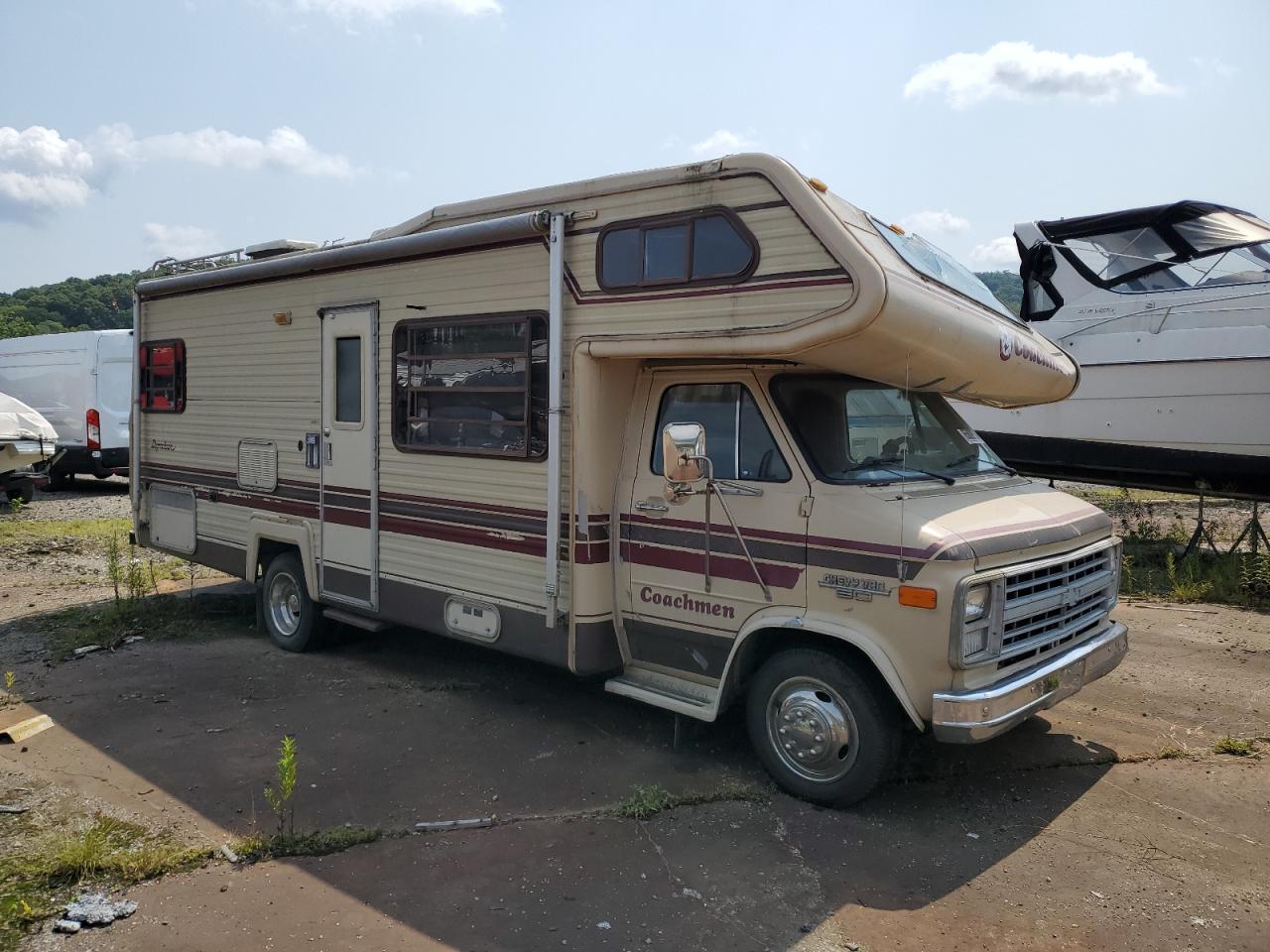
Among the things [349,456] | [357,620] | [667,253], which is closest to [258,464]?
[349,456]

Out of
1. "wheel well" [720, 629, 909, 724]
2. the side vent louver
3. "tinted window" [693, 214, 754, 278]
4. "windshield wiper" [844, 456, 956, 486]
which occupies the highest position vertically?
"tinted window" [693, 214, 754, 278]

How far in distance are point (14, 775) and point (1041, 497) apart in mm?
5569

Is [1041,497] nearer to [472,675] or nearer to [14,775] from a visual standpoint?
[472,675]

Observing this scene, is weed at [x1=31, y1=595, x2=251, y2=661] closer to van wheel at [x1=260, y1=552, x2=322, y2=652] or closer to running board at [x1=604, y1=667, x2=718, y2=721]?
van wheel at [x1=260, y1=552, x2=322, y2=652]

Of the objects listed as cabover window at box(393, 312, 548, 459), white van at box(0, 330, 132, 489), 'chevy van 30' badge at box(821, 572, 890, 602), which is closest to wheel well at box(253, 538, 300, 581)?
cabover window at box(393, 312, 548, 459)

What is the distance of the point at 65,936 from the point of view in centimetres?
359

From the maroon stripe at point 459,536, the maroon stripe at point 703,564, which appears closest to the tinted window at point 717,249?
the maroon stripe at point 703,564

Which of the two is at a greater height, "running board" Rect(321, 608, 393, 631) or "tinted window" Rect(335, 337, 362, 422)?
"tinted window" Rect(335, 337, 362, 422)

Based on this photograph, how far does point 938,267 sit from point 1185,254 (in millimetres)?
6644

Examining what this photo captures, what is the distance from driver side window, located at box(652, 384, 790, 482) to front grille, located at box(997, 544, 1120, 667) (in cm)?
119

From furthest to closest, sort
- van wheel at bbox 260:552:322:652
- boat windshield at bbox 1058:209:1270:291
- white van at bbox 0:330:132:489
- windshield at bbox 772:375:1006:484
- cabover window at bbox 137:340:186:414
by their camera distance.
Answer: white van at bbox 0:330:132:489 → boat windshield at bbox 1058:209:1270:291 → cabover window at bbox 137:340:186:414 → van wheel at bbox 260:552:322:652 → windshield at bbox 772:375:1006:484

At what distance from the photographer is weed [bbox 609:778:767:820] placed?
4.58 m

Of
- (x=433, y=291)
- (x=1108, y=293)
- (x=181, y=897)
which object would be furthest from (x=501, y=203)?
(x=1108, y=293)

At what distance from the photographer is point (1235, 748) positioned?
17.6ft
